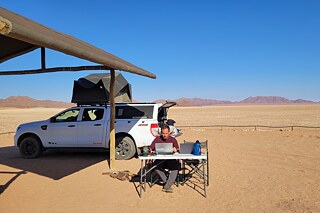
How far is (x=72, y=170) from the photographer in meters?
7.91

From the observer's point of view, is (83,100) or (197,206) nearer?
(197,206)

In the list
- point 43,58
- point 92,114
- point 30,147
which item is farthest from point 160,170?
point 30,147

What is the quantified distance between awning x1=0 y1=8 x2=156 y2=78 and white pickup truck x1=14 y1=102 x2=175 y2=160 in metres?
1.45

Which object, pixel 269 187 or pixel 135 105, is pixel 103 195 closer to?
pixel 269 187

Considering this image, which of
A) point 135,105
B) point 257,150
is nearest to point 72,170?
point 135,105

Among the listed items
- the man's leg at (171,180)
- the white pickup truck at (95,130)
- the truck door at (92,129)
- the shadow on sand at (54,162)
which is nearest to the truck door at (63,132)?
the white pickup truck at (95,130)

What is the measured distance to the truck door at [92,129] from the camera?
918cm

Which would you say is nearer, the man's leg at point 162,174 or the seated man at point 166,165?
the seated man at point 166,165

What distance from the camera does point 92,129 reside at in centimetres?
929

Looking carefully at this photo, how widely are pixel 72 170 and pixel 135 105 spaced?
9.31 feet

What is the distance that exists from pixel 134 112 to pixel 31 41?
589 centimetres

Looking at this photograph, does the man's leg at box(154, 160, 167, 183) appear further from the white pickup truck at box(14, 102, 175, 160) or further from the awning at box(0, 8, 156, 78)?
the white pickup truck at box(14, 102, 175, 160)

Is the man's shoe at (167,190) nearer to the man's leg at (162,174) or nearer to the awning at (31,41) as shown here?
the man's leg at (162,174)

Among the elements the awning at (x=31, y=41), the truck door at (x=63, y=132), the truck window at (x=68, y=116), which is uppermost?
the awning at (x=31, y=41)
